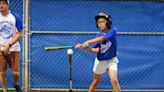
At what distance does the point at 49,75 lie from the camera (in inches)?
340

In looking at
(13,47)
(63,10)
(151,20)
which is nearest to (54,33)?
(63,10)

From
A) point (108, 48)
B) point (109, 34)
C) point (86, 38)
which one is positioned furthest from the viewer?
point (86, 38)

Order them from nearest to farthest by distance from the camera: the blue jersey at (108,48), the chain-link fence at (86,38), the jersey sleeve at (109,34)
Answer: the jersey sleeve at (109,34)
the blue jersey at (108,48)
the chain-link fence at (86,38)

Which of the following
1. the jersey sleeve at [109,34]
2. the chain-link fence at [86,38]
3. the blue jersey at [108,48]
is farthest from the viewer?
the chain-link fence at [86,38]

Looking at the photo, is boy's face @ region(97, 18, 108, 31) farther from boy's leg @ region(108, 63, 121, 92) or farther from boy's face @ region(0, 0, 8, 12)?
boy's face @ region(0, 0, 8, 12)

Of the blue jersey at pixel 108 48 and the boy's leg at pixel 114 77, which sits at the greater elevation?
the blue jersey at pixel 108 48

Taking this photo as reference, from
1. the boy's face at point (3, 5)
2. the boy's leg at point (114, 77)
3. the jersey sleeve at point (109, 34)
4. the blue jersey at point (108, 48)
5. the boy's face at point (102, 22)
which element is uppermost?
the boy's face at point (3, 5)

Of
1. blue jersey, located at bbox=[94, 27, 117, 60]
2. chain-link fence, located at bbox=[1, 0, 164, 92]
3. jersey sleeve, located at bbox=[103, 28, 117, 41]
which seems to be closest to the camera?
jersey sleeve, located at bbox=[103, 28, 117, 41]

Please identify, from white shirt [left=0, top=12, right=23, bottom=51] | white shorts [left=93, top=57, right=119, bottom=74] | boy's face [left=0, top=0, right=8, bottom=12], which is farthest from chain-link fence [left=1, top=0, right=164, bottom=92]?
boy's face [left=0, top=0, right=8, bottom=12]

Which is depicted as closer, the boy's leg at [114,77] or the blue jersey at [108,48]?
the boy's leg at [114,77]

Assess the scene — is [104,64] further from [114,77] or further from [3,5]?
[3,5]

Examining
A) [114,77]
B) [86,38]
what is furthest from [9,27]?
[114,77]

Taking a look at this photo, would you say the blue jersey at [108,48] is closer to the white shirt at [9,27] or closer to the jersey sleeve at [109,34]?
the jersey sleeve at [109,34]

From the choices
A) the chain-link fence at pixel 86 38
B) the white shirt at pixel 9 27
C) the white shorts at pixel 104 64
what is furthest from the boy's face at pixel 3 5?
the white shorts at pixel 104 64
